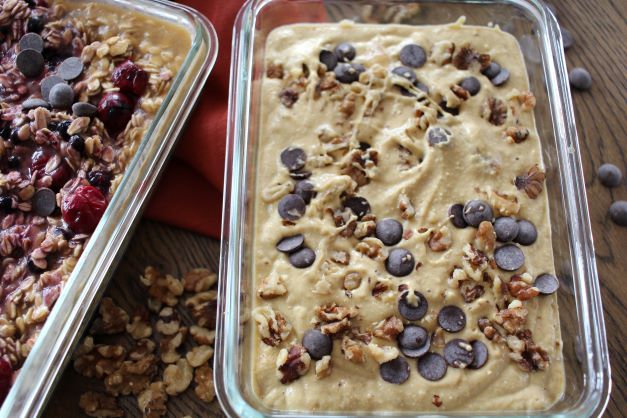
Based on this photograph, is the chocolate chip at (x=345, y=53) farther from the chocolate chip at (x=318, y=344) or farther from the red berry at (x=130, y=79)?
the chocolate chip at (x=318, y=344)

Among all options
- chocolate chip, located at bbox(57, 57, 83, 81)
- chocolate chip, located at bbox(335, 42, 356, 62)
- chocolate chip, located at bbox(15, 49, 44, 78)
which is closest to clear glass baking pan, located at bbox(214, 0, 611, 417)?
chocolate chip, located at bbox(335, 42, 356, 62)

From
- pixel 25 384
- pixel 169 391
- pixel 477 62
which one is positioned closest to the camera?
pixel 25 384

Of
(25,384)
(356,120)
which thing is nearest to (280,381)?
(25,384)

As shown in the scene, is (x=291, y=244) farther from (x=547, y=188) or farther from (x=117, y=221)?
(x=547, y=188)

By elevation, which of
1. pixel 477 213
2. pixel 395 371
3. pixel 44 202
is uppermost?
pixel 477 213

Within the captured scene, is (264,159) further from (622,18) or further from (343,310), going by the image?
(622,18)

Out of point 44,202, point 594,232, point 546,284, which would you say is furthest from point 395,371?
point 44,202

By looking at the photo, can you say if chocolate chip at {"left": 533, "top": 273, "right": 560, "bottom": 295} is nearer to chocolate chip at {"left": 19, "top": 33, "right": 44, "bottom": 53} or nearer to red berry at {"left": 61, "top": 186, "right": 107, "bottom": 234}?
red berry at {"left": 61, "top": 186, "right": 107, "bottom": 234}
